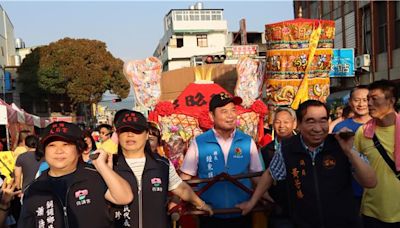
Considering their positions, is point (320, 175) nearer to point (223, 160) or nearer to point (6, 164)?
point (223, 160)

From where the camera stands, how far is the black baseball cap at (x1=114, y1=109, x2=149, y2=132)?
2.62m

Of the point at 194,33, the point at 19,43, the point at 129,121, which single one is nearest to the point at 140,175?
the point at 129,121

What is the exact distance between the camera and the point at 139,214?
259cm

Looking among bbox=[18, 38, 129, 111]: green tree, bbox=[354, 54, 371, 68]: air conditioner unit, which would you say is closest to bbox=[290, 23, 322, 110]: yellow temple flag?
bbox=[354, 54, 371, 68]: air conditioner unit

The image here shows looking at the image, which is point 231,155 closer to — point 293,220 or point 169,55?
point 293,220

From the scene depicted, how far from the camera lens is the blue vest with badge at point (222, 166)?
3.19 meters

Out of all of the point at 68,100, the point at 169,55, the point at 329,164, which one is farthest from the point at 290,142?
the point at 169,55

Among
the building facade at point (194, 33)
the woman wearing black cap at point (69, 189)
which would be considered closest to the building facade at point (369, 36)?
the woman wearing black cap at point (69, 189)

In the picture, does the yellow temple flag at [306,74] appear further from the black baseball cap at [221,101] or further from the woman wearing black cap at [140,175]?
the woman wearing black cap at [140,175]

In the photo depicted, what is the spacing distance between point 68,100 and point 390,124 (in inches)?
1217

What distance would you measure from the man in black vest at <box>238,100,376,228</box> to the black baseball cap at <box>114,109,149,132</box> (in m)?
0.98

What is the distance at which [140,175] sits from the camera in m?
2.64

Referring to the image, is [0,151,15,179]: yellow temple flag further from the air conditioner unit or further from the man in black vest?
the air conditioner unit

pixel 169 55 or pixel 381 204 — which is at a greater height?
pixel 169 55
